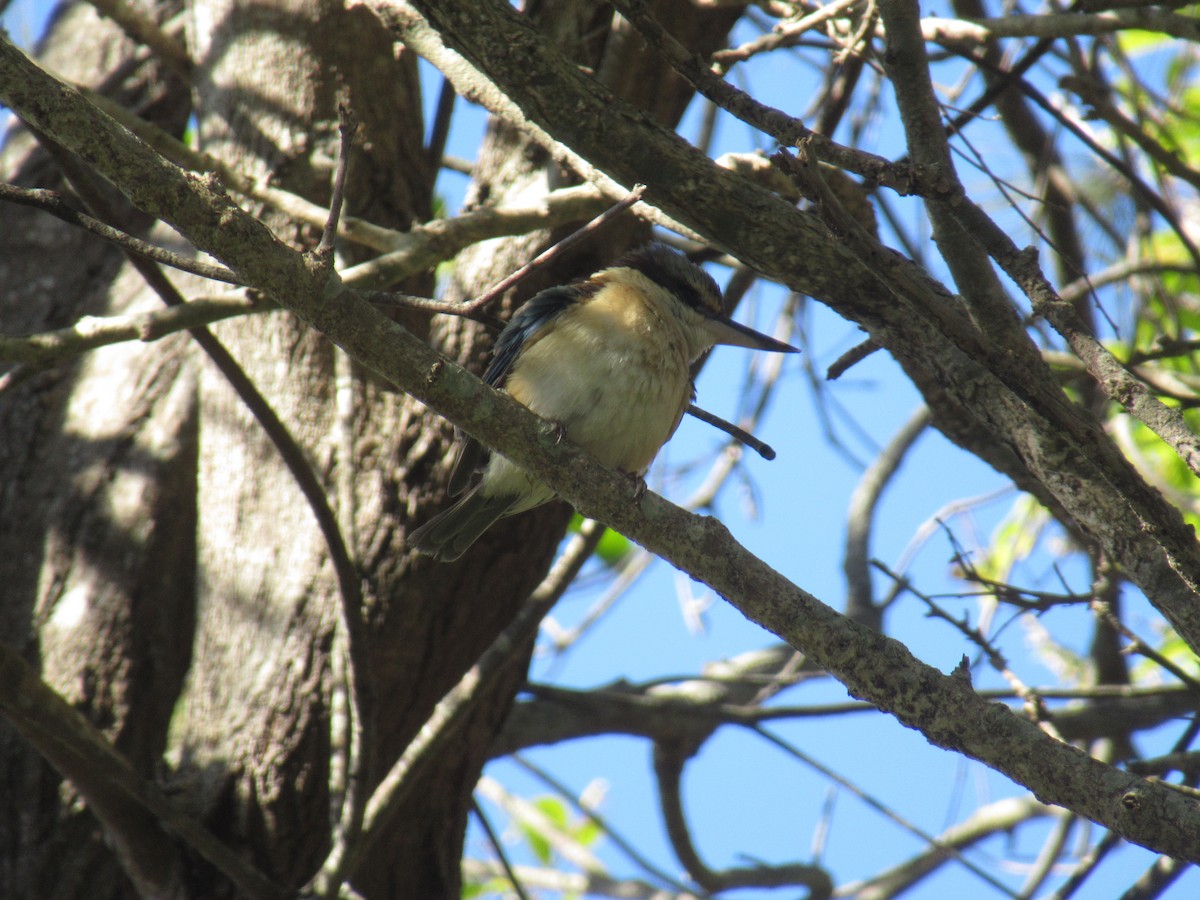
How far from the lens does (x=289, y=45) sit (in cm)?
380

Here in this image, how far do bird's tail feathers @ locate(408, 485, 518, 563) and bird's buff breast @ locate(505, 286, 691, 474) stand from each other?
0.36 meters

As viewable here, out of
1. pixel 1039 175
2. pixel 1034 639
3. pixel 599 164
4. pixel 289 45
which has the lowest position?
pixel 599 164

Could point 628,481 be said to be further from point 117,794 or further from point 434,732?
point 117,794

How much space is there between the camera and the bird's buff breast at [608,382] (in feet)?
11.2

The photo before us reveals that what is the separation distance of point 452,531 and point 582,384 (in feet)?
1.94

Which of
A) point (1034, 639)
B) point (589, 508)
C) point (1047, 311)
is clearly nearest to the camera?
point (1047, 311)

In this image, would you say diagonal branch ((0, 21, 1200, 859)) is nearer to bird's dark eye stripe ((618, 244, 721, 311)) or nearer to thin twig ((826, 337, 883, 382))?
thin twig ((826, 337, 883, 382))

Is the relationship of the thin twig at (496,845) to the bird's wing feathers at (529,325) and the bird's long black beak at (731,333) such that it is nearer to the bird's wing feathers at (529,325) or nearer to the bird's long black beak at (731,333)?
the bird's wing feathers at (529,325)

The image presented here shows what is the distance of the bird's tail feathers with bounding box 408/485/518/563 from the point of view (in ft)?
10.7

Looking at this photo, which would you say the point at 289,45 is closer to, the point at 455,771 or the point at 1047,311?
the point at 455,771

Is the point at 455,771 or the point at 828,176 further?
the point at 455,771

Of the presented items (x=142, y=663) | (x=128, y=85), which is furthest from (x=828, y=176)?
(x=128, y=85)

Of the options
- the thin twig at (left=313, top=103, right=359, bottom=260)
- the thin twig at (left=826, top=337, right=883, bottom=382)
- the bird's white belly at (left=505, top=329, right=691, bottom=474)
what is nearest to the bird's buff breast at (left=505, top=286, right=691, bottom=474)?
the bird's white belly at (left=505, top=329, right=691, bottom=474)

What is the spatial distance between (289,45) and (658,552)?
2426 mm
